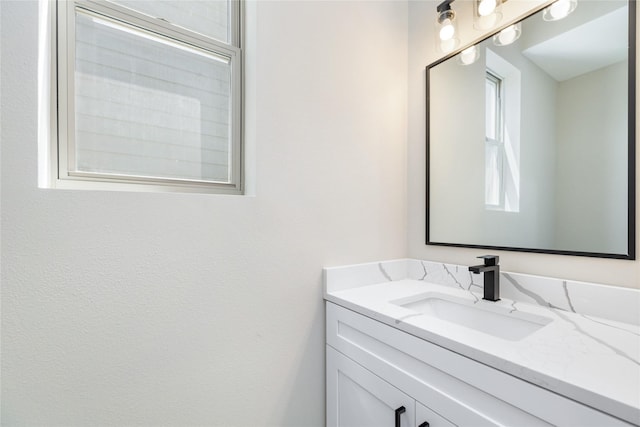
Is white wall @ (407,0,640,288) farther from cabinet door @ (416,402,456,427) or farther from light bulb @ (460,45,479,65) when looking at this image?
cabinet door @ (416,402,456,427)

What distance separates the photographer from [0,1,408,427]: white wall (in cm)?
70

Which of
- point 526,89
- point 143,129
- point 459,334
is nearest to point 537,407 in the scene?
point 459,334

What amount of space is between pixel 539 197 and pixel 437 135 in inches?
20.0

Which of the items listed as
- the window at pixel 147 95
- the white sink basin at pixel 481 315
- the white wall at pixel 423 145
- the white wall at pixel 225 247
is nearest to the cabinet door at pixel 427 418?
the white sink basin at pixel 481 315

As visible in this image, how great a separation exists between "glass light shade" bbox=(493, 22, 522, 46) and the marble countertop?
917 mm

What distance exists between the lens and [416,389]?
31.0 inches

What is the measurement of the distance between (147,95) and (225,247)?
0.59 metres

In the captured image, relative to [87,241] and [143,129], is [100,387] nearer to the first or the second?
[87,241]

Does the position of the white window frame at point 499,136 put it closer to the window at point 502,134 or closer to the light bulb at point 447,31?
the window at point 502,134

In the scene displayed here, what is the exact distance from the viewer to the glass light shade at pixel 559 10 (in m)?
0.95

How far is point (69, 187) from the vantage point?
0.84 metres

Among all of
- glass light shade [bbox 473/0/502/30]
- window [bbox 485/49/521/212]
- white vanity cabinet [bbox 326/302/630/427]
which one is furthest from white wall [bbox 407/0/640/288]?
white vanity cabinet [bbox 326/302/630/427]

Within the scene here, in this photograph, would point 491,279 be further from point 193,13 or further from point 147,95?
point 193,13

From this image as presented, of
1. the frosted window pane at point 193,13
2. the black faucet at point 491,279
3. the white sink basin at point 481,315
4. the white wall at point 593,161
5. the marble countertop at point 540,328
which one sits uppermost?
the frosted window pane at point 193,13
